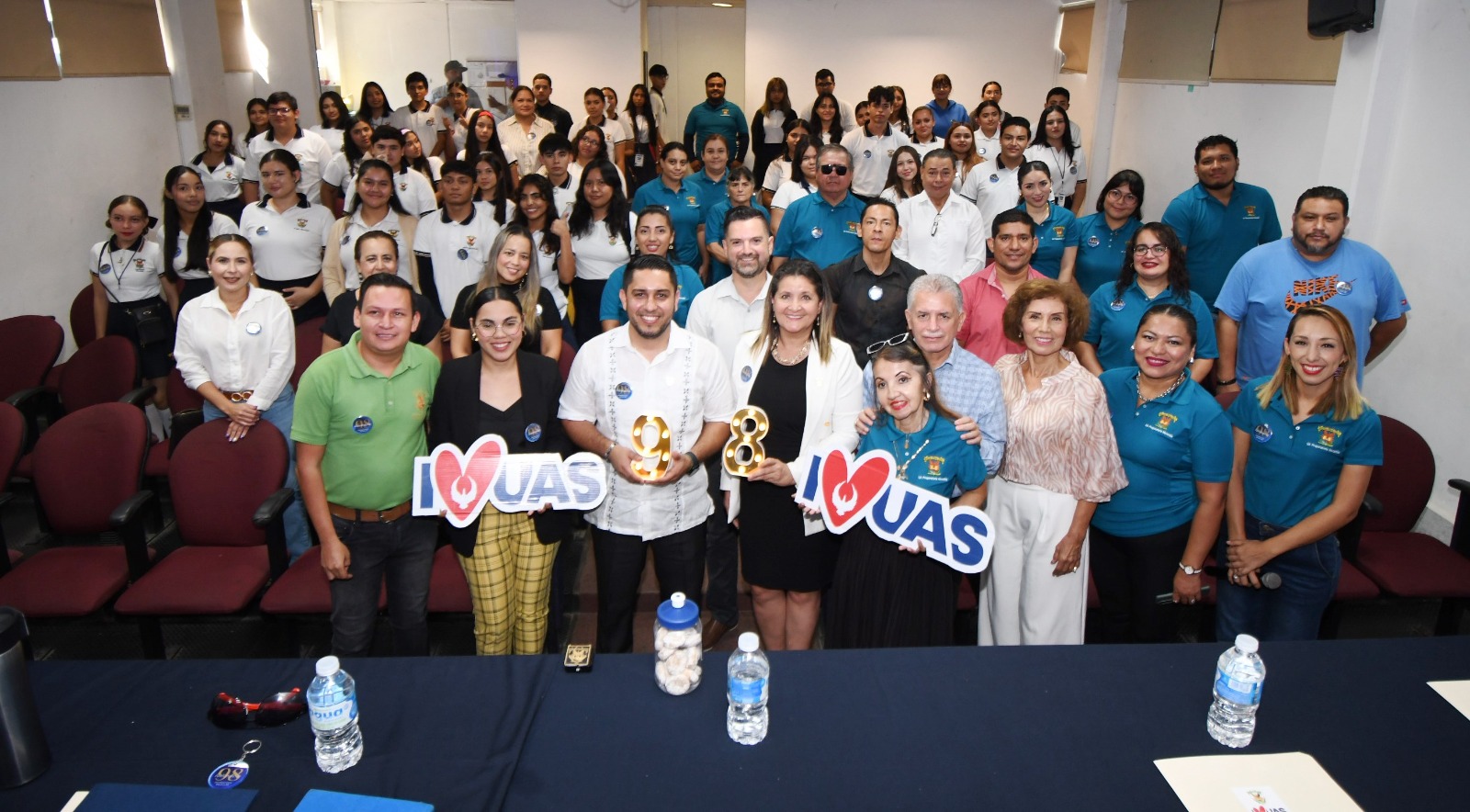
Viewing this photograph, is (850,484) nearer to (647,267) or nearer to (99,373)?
(647,267)

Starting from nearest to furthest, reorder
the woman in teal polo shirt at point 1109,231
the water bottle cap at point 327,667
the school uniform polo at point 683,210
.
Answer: the water bottle cap at point 327,667 → the woman in teal polo shirt at point 1109,231 → the school uniform polo at point 683,210

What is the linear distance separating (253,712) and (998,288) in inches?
124

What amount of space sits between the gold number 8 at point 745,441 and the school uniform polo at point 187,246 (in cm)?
376

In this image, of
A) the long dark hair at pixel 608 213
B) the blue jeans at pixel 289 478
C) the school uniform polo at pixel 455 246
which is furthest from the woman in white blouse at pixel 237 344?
the long dark hair at pixel 608 213

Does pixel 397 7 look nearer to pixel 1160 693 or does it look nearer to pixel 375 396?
pixel 375 396

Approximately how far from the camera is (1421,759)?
193 centimetres

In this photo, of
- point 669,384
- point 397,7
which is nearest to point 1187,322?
point 669,384

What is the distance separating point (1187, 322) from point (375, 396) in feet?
8.67

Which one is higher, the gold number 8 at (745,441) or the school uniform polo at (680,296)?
the school uniform polo at (680,296)

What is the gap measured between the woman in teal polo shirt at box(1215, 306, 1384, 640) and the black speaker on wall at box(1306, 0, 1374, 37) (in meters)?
2.64

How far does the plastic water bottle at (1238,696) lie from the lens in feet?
6.43

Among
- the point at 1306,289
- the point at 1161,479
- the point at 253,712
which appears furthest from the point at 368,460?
the point at 1306,289

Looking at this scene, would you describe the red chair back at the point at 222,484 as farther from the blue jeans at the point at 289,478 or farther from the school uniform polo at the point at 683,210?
the school uniform polo at the point at 683,210

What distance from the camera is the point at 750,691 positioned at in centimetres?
194
